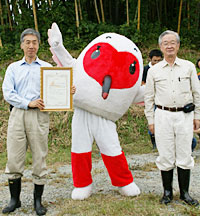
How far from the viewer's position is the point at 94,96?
3.62m

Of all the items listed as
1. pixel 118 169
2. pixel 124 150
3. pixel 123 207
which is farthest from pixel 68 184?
pixel 124 150

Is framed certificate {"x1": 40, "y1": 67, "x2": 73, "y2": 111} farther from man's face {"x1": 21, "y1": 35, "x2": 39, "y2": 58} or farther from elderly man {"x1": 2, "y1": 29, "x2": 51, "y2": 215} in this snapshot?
man's face {"x1": 21, "y1": 35, "x2": 39, "y2": 58}

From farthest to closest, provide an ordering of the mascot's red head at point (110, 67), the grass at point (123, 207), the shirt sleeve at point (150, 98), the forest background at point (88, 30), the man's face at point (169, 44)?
the forest background at point (88, 30) < the mascot's red head at point (110, 67) < the shirt sleeve at point (150, 98) < the man's face at point (169, 44) < the grass at point (123, 207)

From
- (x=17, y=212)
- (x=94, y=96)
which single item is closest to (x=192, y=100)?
(x=94, y=96)

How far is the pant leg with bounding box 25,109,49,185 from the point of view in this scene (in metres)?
3.22

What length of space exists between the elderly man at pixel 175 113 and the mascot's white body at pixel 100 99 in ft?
1.37

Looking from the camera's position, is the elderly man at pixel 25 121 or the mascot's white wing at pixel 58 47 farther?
the mascot's white wing at pixel 58 47

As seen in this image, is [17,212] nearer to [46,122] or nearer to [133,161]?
[46,122]

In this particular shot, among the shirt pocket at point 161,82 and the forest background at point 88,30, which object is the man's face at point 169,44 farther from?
the forest background at point 88,30

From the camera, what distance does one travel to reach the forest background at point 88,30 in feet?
24.1

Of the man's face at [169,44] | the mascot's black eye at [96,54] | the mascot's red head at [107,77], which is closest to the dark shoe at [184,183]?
the mascot's red head at [107,77]

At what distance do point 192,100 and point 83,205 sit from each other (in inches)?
62.1

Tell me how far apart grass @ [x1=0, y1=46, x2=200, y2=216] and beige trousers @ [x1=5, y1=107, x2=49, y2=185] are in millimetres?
565

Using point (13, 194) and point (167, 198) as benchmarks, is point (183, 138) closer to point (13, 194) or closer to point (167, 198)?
point (167, 198)
